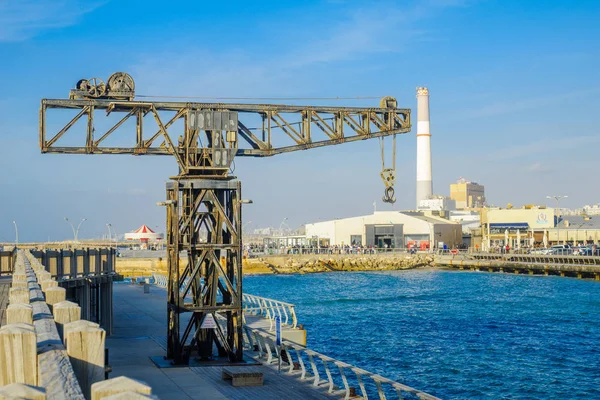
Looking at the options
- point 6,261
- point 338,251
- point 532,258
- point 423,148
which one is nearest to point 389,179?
point 6,261

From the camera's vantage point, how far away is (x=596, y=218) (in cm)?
12875

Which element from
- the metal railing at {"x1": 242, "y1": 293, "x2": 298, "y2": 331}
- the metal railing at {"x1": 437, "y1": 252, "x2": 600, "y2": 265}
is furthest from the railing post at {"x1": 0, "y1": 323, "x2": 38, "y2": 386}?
the metal railing at {"x1": 437, "y1": 252, "x2": 600, "y2": 265}

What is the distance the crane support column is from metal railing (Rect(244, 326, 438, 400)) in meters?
1.66

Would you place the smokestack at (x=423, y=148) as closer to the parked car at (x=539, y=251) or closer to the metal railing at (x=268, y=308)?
the parked car at (x=539, y=251)

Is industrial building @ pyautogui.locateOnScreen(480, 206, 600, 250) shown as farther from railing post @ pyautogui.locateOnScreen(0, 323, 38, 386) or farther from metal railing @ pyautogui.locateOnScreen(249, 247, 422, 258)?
railing post @ pyautogui.locateOnScreen(0, 323, 38, 386)

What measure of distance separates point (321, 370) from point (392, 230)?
94.6 m

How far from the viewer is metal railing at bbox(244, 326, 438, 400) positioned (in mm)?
19109

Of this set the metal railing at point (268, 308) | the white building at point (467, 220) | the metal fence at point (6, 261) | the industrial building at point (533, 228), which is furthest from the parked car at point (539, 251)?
the metal fence at point (6, 261)

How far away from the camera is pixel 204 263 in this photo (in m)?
25.0

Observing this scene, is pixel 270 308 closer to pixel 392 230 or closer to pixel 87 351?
pixel 87 351

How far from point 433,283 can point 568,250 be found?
86.8 ft

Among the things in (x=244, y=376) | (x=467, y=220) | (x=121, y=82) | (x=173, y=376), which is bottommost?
(x=173, y=376)

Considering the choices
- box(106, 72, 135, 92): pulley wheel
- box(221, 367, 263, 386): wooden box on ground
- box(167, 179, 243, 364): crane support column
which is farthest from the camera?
box(106, 72, 135, 92): pulley wheel

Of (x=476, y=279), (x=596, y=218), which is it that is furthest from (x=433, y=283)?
(x=596, y=218)
